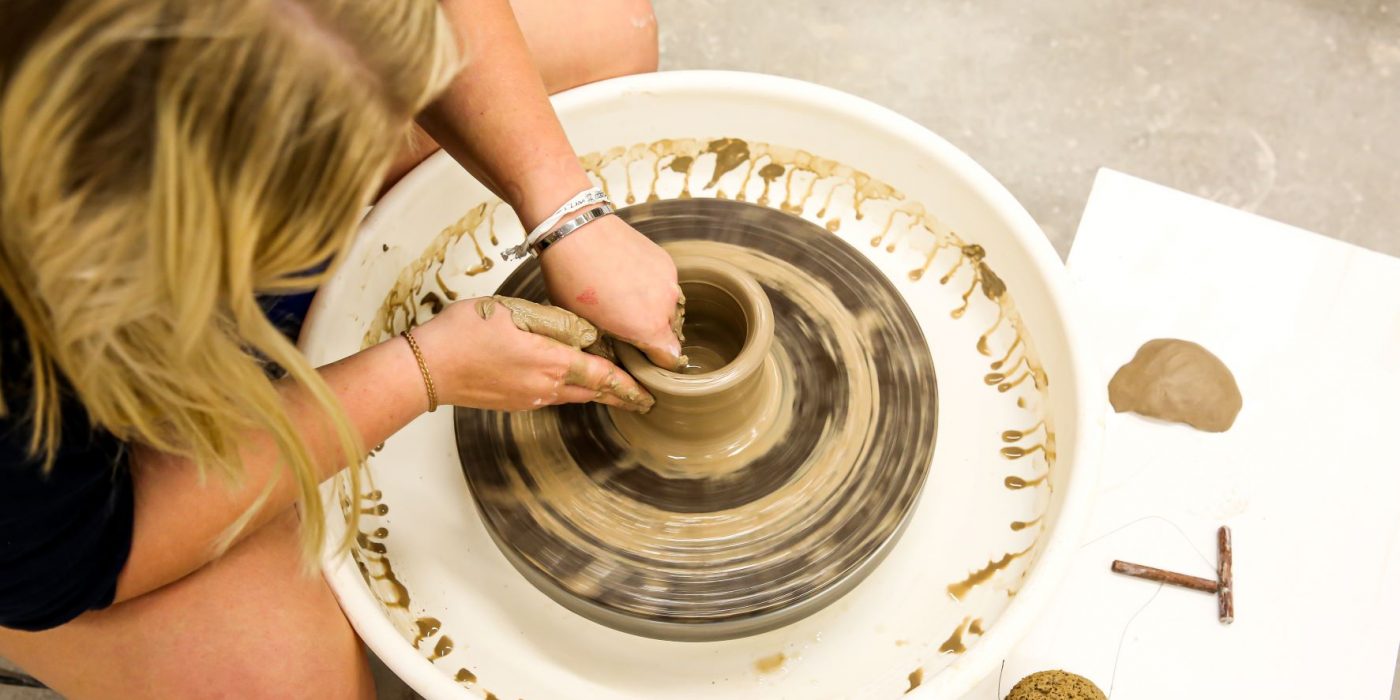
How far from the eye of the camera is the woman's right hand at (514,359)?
1.24m

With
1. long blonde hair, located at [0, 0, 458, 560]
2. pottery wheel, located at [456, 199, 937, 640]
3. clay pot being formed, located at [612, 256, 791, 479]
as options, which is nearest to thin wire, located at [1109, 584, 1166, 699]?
pottery wheel, located at [456, 199, 937, 640]

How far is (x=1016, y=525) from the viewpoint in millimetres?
1487

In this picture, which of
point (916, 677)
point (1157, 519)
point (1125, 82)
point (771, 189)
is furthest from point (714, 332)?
point (1125, 82)

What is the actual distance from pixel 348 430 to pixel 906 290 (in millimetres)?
1068

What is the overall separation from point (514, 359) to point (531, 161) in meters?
0.34

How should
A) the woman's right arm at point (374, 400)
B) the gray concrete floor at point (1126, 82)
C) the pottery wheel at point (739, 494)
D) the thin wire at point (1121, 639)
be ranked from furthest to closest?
1. the gray concrete floor at point (1126, 82)
2. the thin wire at point (1121, 639)
3. the pottery wheel at point (739, 494)
4. the woman's right arm at point (374, 400)

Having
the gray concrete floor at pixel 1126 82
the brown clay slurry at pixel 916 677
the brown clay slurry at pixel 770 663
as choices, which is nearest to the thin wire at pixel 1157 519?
the brown clay slurry at pixel 916 677

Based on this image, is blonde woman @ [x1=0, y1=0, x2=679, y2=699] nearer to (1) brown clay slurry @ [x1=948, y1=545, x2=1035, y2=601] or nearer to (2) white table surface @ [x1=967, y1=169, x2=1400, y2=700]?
(1) brown clay slurry @ [x1=948, y1=545, x2=1035, y2=601]

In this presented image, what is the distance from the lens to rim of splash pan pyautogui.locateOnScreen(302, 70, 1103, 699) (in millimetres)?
1252

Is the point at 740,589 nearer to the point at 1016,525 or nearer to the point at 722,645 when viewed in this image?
the point at 722,645

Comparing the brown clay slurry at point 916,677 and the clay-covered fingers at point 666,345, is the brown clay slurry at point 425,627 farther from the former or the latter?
the brown clay slurry at point 916,677

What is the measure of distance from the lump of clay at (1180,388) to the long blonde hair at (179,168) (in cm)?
136

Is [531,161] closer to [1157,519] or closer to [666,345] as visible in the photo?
[666,345]

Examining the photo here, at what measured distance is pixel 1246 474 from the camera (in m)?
1.67
